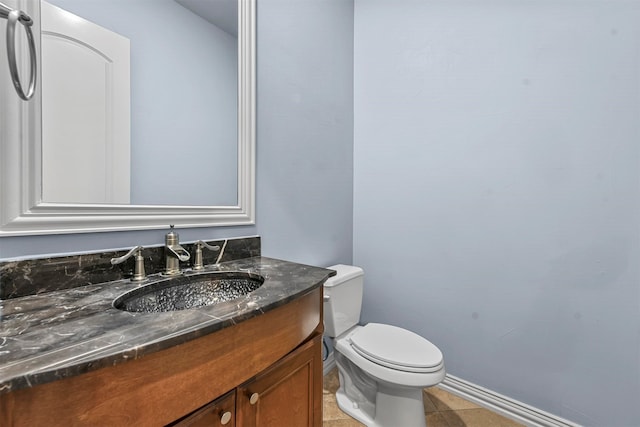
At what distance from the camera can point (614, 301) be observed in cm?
123

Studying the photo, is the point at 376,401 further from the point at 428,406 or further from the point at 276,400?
the point at 276,400

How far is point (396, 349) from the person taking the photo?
1302 mm

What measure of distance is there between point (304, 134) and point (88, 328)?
4.38 ft

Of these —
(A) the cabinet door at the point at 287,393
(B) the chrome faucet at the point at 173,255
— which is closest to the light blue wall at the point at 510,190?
(A) the cabinet door at the point at 287,393

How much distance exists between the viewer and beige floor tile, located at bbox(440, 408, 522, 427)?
1421 mm

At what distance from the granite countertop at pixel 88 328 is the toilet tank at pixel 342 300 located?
0.65 meters

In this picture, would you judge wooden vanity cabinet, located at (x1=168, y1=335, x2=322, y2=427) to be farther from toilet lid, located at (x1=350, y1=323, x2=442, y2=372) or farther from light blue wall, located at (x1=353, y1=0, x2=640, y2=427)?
light blue wall, located at (x1=353, y1=0, x2=640, y2=427)

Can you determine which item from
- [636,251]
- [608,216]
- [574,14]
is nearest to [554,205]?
[608,216]

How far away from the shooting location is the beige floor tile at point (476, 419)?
4.66 ft

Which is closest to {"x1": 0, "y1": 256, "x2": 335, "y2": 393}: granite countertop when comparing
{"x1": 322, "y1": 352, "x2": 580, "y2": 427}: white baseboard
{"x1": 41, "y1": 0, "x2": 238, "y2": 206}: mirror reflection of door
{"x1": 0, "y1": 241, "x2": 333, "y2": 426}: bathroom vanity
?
{"x1": 0, "y1": 241, "x2": 333, "y2": 426}: bathroom vanity

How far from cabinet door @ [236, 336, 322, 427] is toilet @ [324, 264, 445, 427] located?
40cm

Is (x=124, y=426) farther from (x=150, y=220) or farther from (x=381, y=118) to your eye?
(x=381, y=118)

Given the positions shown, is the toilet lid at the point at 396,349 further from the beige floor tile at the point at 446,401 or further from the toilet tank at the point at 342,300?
the beige floor tile at the point at 446,401

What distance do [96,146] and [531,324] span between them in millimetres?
2080
